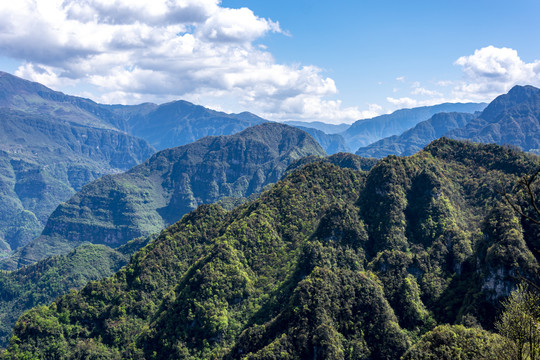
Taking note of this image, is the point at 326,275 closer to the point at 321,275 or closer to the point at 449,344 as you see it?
the point at 321,275

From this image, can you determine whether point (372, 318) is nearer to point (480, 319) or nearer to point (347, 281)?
point (347, 281)

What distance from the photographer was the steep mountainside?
95062 millimetres

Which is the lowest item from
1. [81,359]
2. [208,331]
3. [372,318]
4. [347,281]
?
[81,359]

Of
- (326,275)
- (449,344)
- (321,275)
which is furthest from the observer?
(326,275)

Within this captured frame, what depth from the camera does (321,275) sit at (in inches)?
4055

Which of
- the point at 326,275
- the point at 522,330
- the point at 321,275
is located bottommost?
the point at 326,275

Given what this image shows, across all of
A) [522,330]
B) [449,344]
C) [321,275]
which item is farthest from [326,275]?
[522,330]

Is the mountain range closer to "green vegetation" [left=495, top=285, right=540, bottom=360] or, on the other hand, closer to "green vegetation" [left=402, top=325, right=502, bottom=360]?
"green vegetation" [left=402, top=325, right=502, bottom=360]

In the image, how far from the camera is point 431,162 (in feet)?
517

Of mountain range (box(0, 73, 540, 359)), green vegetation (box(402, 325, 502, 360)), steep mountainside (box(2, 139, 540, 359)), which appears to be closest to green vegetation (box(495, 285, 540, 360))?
green vegetation (box(402, 325, 502, 360))

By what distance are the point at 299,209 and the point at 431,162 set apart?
60.4m

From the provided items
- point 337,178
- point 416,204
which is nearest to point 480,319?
point 416,204

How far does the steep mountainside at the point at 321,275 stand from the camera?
95062 mm

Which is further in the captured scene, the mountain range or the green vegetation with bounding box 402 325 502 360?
the mountain range
